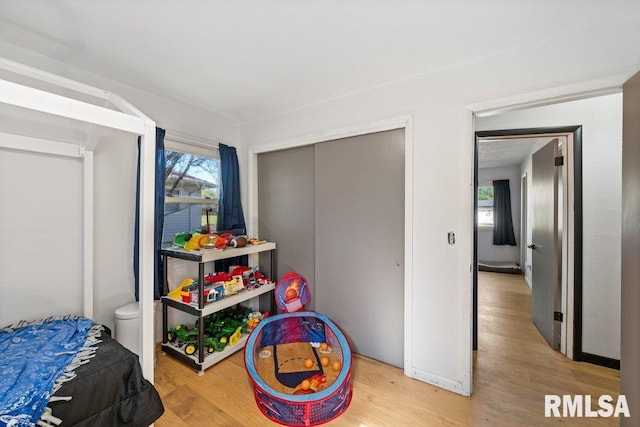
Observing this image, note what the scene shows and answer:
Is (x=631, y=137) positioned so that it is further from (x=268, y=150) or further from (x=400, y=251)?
(x=268, y=150)

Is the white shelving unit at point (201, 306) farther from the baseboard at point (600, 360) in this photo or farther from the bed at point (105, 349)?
the baseboard at point (600, 360)

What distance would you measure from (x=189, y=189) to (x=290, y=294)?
150 cm

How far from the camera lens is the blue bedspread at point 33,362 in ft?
3.16

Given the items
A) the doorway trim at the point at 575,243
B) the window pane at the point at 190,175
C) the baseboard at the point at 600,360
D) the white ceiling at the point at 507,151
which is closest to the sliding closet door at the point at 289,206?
the window pane at the point at 190,175

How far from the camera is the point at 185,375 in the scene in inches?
78.8

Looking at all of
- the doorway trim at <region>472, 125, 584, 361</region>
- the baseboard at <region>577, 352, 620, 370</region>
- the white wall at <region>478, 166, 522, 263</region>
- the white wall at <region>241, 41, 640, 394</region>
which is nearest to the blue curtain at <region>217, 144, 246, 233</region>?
the white wall at <region>241, 41, 640, 394</region>

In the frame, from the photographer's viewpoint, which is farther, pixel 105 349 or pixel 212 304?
pixel 212 304

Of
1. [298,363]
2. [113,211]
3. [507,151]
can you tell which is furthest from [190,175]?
[507,151]

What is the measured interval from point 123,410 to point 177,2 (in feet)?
6.58

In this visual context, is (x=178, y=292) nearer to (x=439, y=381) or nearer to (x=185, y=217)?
(x=185, y=217)

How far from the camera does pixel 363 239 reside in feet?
7.45

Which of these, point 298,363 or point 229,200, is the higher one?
point 229,200

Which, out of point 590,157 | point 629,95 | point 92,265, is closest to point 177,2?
point 92,265

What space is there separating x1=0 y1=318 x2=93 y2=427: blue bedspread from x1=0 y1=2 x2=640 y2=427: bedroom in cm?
53
